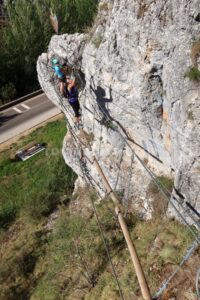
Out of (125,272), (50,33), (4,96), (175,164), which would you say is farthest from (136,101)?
(50,33)

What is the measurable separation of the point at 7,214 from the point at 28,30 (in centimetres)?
2301

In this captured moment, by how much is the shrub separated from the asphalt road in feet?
26.4

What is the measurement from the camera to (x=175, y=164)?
973 cm

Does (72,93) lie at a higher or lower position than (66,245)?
higher

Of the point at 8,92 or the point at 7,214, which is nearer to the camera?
the point at 7,214

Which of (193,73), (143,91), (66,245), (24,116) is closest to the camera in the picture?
(193,73)

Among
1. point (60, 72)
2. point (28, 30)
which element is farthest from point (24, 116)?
point (60, 72)

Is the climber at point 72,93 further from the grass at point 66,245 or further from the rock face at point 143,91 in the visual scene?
the grass at point 66,245

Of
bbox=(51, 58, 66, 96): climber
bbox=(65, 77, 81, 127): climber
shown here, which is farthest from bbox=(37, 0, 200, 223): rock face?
bbox=(51, 58, 66, 96): climber

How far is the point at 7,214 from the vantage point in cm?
1969

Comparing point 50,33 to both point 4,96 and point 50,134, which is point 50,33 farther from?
point 50,134

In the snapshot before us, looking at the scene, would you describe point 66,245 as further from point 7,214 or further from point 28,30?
point 28,30

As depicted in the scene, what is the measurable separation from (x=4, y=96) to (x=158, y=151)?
26.0 m

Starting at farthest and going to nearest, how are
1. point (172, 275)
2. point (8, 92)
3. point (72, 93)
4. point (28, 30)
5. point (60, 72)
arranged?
point (28, 30) → point (8, 92) → point (72, 93) → point (60, 72) → point (172, 275)
